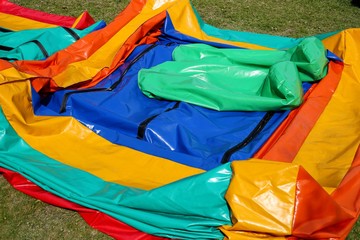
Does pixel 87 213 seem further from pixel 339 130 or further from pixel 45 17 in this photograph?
pixel 45 17

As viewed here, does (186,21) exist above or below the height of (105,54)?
above

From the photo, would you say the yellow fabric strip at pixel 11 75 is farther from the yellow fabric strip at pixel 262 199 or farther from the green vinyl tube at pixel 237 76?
the yellow fabric strip at pixel 262 199

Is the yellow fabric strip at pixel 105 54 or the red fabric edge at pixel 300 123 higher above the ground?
the red fabric edge at pixel 300 123

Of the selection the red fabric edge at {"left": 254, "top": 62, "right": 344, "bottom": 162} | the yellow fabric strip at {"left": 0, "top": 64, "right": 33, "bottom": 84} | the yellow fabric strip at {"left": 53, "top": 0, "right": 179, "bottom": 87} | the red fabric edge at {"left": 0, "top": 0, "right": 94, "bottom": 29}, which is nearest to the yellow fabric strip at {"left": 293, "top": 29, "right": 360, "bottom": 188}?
the red fabric edge at {"left": 254, "top": 62, "right": 344, "bottom": 162}

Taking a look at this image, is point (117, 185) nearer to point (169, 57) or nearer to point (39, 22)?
point (169, 57)

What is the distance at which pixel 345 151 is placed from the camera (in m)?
2.78

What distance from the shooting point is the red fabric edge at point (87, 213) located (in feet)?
8.34

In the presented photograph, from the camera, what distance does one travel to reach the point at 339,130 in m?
3.00

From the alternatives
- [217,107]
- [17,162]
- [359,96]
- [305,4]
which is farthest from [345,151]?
[305,4]

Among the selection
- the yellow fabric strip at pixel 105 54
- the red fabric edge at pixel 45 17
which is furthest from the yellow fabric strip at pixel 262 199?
the red fabric edge at pixel 45 17

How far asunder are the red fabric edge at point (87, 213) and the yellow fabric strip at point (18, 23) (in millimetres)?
1980

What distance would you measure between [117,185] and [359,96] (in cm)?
190

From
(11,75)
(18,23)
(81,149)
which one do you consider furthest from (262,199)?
(18,23)

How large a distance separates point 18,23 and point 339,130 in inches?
131
